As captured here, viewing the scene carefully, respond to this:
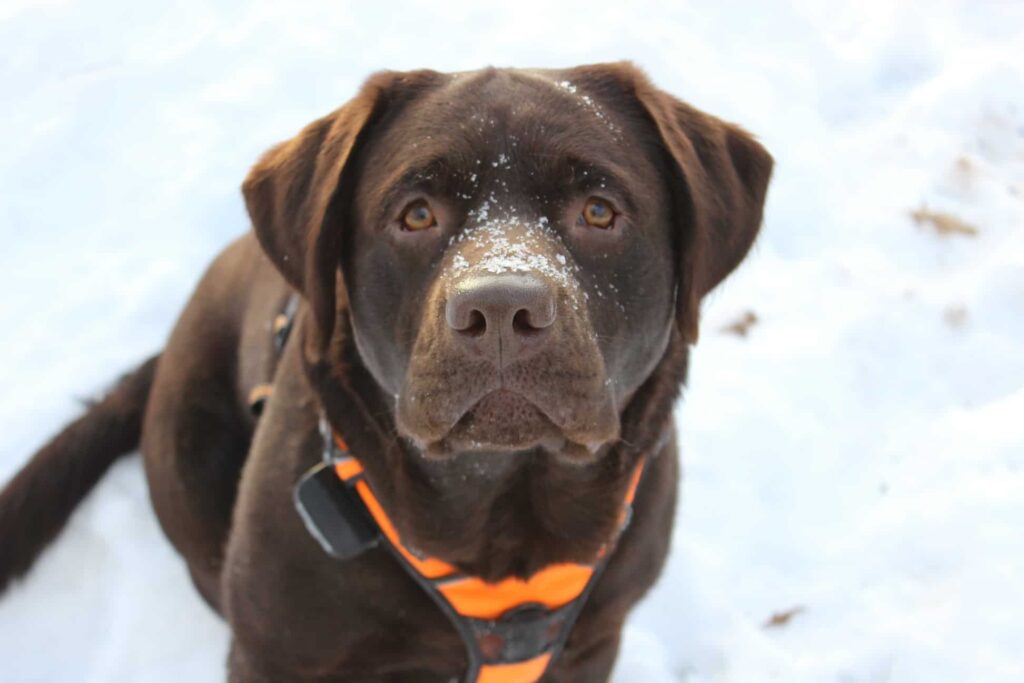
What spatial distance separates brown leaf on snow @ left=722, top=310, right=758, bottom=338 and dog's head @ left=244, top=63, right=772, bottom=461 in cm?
157

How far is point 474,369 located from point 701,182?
0.67 meters

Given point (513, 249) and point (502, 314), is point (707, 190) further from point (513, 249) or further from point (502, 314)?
point (502, 314)

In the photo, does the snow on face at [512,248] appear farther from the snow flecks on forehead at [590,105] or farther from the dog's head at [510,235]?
the snow flecks on forehead at [590,105]

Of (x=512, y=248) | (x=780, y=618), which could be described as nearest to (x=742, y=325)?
(x=780, y=618)

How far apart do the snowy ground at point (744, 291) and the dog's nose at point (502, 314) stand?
1.52 m

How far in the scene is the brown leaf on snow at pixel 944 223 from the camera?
4.21 meters

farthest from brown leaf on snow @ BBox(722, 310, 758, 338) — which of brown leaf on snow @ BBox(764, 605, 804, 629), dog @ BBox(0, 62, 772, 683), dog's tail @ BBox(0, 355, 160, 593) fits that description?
dog's tail @ BBox(0, 355, 160, 593)

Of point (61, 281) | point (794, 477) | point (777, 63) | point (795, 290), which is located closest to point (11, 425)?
point (61, 281)

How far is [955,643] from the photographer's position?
2926mm

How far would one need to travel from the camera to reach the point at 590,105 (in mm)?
2180

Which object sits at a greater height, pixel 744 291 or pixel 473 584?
pixel 473 584

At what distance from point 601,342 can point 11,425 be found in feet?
7.16

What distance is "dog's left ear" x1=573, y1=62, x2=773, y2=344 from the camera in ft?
7.17

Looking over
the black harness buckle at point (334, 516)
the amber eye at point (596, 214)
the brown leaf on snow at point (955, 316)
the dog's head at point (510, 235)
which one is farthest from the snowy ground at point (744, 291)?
the amber eye at point (596, 214)
